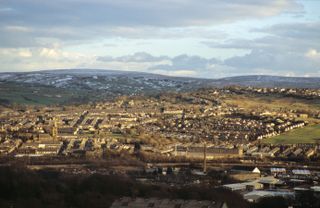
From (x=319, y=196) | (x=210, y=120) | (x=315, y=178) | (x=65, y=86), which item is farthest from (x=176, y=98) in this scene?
(x=319, y=196)

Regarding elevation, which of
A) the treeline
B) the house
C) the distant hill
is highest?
the house

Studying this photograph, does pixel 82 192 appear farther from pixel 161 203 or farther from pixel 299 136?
pixel 299 136

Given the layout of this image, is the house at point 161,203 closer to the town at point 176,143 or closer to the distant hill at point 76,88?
the town at point 176,143

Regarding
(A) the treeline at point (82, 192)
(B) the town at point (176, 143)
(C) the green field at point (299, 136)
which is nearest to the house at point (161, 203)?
(A) the treeline at point (82, 192)

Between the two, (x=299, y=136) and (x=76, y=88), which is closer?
(x=299, y=136)

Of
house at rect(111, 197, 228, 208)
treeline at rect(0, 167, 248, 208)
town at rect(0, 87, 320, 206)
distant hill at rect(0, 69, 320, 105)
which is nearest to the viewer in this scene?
house at rect(111, 197, 228, 208)

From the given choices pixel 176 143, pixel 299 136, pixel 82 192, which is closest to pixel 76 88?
pixel 299 136

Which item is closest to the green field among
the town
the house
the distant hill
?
the town

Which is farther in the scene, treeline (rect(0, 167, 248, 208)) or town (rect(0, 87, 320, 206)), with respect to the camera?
town (rect(0, 87, 320, 206))

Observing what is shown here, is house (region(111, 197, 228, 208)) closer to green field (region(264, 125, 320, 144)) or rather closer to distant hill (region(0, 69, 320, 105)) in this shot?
green field (region(264, 125, 320, 144))
